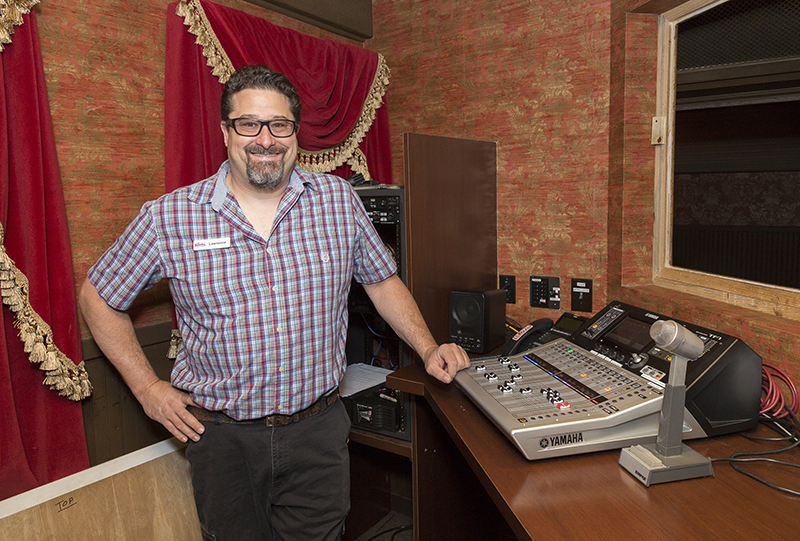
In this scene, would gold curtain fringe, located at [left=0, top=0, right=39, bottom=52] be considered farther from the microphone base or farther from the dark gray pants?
the microphone base

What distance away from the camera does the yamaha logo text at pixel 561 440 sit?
97 cm

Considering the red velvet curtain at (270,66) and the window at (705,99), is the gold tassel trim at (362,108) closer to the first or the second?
the red velvet curtain at (270,66)

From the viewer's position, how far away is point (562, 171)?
2037mm

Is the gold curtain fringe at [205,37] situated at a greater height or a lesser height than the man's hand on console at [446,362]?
greater

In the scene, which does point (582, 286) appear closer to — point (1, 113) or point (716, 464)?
point (716, 464)

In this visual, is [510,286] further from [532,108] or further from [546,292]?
[532,108]

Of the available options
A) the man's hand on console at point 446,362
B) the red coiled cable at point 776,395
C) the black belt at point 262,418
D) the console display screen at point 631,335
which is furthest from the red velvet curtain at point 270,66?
the red coiled cable at point 776,395

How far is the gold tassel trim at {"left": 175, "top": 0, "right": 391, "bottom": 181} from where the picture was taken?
1761mm

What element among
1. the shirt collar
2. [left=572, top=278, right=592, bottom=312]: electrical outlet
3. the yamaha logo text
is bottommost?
the yamaha logo text

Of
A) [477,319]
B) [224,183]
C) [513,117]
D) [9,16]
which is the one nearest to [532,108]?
[513,117]

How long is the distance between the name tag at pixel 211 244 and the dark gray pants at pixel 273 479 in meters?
0.46

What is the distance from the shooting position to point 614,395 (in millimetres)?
1063

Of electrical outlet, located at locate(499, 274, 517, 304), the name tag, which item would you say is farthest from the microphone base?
electrical outlet, located at locate(499, 274, 517, 304)

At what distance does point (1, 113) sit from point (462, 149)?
4.64 ft
